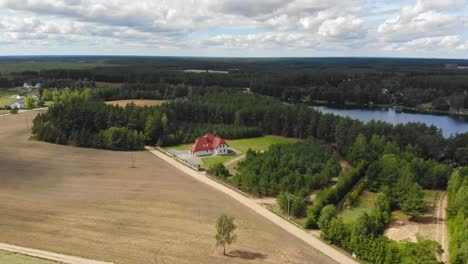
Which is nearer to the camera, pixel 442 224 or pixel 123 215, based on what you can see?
pixel 123 215

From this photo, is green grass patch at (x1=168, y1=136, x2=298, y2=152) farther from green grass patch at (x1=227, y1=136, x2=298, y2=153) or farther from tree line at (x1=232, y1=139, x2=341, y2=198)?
tree line at (x1=232, y1=139, x2=341, y2=198)

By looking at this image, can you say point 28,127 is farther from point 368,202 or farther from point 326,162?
point 368,202

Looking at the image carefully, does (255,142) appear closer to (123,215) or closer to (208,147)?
(208,147)

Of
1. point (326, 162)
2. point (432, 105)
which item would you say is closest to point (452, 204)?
point (326, 162)

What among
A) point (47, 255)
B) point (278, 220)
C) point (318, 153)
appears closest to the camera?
point (47, 255)

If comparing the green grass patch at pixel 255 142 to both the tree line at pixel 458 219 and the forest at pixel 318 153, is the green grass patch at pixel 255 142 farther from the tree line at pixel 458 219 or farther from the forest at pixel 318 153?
the tree line at pixel 458 219

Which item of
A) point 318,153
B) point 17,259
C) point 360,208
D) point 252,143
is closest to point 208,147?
point 252,143

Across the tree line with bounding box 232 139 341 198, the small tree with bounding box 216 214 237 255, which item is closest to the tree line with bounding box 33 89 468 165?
the tree line with bounding box 232 139 341 198
